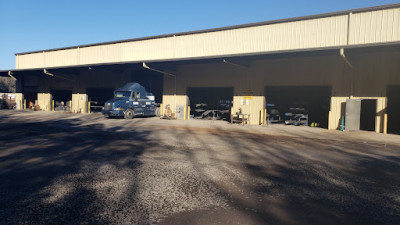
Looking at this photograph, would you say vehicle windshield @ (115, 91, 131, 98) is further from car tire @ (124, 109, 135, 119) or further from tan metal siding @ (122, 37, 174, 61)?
tan metal siding @ (122, 37, 174, 61)

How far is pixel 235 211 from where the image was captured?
3363 mm

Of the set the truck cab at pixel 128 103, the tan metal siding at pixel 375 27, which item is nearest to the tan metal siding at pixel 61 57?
the truck cab at pixel 128 103

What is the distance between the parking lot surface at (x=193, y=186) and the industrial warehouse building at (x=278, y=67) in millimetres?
8189

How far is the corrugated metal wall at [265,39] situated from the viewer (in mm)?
12609

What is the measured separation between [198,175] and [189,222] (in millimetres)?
1973

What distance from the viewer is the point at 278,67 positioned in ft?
55.2

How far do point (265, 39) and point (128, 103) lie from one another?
11.6 meters

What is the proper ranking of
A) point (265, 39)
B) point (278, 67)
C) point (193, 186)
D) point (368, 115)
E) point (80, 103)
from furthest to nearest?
point (80, 103)
point (278, 67)
point (265, 39)
point (368, 115)
point (193, 186)

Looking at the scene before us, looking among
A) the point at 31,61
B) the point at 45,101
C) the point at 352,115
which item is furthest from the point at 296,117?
the point at 31,61

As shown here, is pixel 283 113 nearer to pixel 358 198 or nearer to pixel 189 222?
pixel 358 198

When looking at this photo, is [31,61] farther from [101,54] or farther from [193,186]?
[193,186]

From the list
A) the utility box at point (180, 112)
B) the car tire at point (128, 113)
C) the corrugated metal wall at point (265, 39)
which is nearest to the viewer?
the corrugated metal wall at point (265, 39)

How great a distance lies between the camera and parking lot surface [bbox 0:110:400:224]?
3217 mm

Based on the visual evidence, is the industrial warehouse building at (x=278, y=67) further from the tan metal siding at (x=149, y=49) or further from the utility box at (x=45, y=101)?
the utility box at (x=45, y=101)
